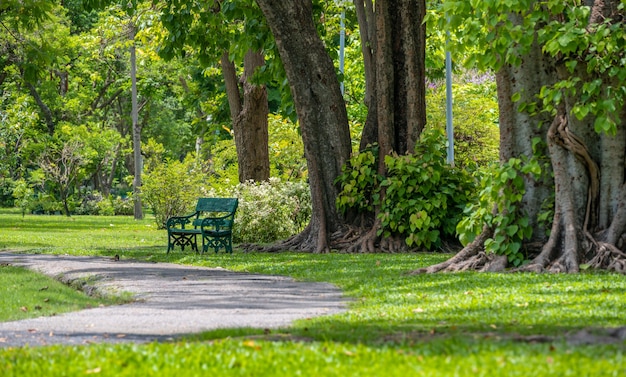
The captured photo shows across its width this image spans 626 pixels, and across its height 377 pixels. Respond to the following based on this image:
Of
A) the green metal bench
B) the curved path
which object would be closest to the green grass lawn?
the curved path

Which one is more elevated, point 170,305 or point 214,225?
point 214,225

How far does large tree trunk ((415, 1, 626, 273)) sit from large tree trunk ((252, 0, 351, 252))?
6.23m

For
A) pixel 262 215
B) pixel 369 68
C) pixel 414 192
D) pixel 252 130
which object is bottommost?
pixel 262 215

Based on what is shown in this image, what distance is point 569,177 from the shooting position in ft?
49.6

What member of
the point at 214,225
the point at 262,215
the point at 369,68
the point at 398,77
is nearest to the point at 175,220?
the point at 214,225

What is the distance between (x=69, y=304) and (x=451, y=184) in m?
10.3

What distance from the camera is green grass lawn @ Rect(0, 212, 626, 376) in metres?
7.04

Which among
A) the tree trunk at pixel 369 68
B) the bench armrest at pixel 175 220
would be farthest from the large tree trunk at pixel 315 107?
the bench armrest at pixel 175 220

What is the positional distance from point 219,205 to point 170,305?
398 inches

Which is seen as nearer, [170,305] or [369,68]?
[170,305]

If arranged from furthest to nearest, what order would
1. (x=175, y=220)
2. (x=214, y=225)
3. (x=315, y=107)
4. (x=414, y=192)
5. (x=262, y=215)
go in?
(x=262, y=215)
(x=175, y=220)
(x=214, y=225)
(x=315, y=107)
(x=414, y=192)

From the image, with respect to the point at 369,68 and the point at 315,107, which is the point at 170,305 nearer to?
the point at 315,107

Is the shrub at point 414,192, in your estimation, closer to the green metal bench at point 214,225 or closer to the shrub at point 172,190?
the green metal bench at point 214,225

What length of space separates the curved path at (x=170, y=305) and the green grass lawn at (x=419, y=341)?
531 mm
